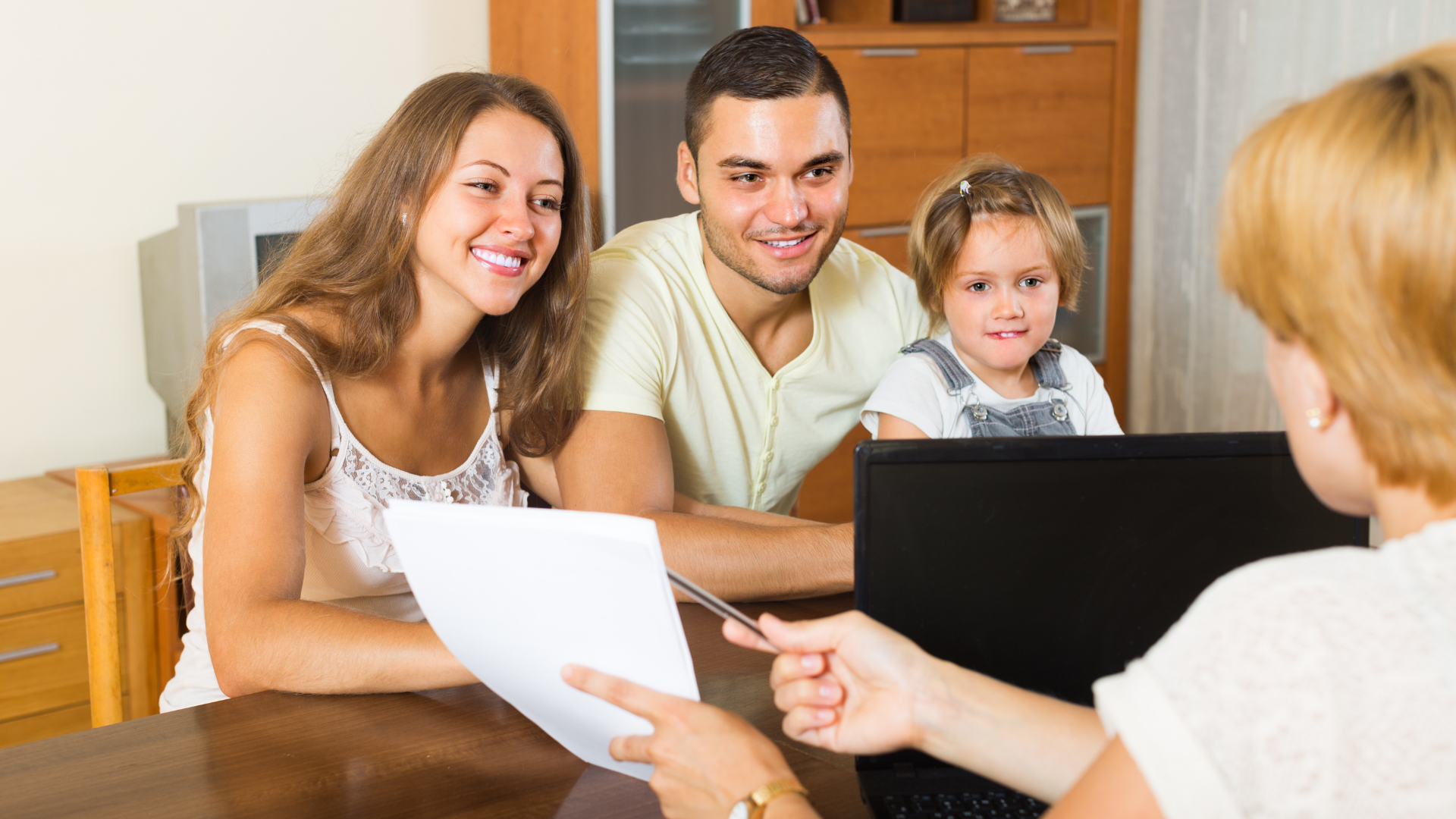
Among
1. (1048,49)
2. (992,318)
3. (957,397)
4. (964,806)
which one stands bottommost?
(964,806)

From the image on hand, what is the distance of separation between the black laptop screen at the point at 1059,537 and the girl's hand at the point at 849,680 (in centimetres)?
7

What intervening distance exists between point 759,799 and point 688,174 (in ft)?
3.93

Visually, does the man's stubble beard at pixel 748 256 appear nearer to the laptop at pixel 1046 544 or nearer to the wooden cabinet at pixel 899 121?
the laptop at pixel 1046 544

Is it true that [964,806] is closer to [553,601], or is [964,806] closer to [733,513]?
[553,601]

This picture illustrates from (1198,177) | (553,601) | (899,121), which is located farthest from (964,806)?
(1198,177)

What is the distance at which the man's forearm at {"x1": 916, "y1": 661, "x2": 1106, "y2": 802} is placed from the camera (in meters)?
0.84

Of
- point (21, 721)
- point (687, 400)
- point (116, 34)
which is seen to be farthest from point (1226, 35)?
point (21, 721)

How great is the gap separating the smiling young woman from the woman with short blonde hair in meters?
0.89

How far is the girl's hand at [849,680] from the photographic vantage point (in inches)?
34.9

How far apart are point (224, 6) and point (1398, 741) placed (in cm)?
285

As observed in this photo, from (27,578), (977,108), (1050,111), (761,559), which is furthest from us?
(1050,111)

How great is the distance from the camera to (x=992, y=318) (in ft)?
5.26

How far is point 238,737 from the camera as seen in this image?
3.36 ft

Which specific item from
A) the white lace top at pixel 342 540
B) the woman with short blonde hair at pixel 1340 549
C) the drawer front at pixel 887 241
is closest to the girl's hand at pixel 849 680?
the woman with short blonde hair at pixel 1340 549
